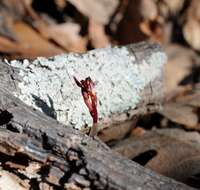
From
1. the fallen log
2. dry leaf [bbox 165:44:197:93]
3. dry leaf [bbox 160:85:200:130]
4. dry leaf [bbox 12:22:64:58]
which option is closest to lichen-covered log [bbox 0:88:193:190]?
the fallen log

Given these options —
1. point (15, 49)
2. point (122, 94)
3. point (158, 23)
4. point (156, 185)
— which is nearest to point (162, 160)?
point (122, 94)

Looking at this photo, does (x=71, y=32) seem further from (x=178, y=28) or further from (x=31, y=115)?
(x=31, y=115)

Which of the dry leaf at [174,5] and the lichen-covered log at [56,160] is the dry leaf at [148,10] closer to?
the dry leaf at [174,5]

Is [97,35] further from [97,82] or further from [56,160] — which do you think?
[56,160]

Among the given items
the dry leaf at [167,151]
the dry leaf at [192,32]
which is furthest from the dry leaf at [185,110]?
the dry leaf at [192,32]

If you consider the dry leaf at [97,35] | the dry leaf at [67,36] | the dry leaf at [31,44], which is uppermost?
the dry leaf at [97,35]

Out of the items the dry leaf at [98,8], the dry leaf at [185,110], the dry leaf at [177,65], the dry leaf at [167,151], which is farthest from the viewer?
the dry leaf at [98,8]

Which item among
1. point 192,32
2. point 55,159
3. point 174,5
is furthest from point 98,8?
point 55,159
